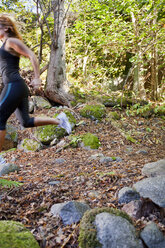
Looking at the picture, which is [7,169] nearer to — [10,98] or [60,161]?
[60,161]

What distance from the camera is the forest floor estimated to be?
1.83m

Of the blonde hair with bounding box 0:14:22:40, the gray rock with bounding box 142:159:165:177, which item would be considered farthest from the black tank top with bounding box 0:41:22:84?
the gray rock with bounding box 142:159:165:177

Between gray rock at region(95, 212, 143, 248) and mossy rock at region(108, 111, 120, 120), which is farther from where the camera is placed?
mossy rock at region(108, 111, 120, 120)

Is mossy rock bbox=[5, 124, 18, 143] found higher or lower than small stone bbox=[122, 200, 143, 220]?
lower

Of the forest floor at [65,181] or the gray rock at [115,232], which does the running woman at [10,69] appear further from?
the gray rock at [115,232]

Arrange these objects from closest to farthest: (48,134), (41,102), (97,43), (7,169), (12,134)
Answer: (7,169)
(48,134)
(12,134)
(41,102)
(97,43)

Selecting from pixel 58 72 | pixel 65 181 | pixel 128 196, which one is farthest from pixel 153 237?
pixel 58 72

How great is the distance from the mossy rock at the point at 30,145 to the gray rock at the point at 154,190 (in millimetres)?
3305

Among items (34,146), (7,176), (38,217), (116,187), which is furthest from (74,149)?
(38,217)

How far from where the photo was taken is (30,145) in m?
4.98

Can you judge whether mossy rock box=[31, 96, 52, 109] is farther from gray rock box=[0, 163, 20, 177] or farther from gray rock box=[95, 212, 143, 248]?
gray rock box=[95, 212, 143, 248]

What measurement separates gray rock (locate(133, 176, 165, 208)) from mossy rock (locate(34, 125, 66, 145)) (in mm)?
3318

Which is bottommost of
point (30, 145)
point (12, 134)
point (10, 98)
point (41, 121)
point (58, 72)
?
point (30, 145)

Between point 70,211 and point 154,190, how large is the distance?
93cm
